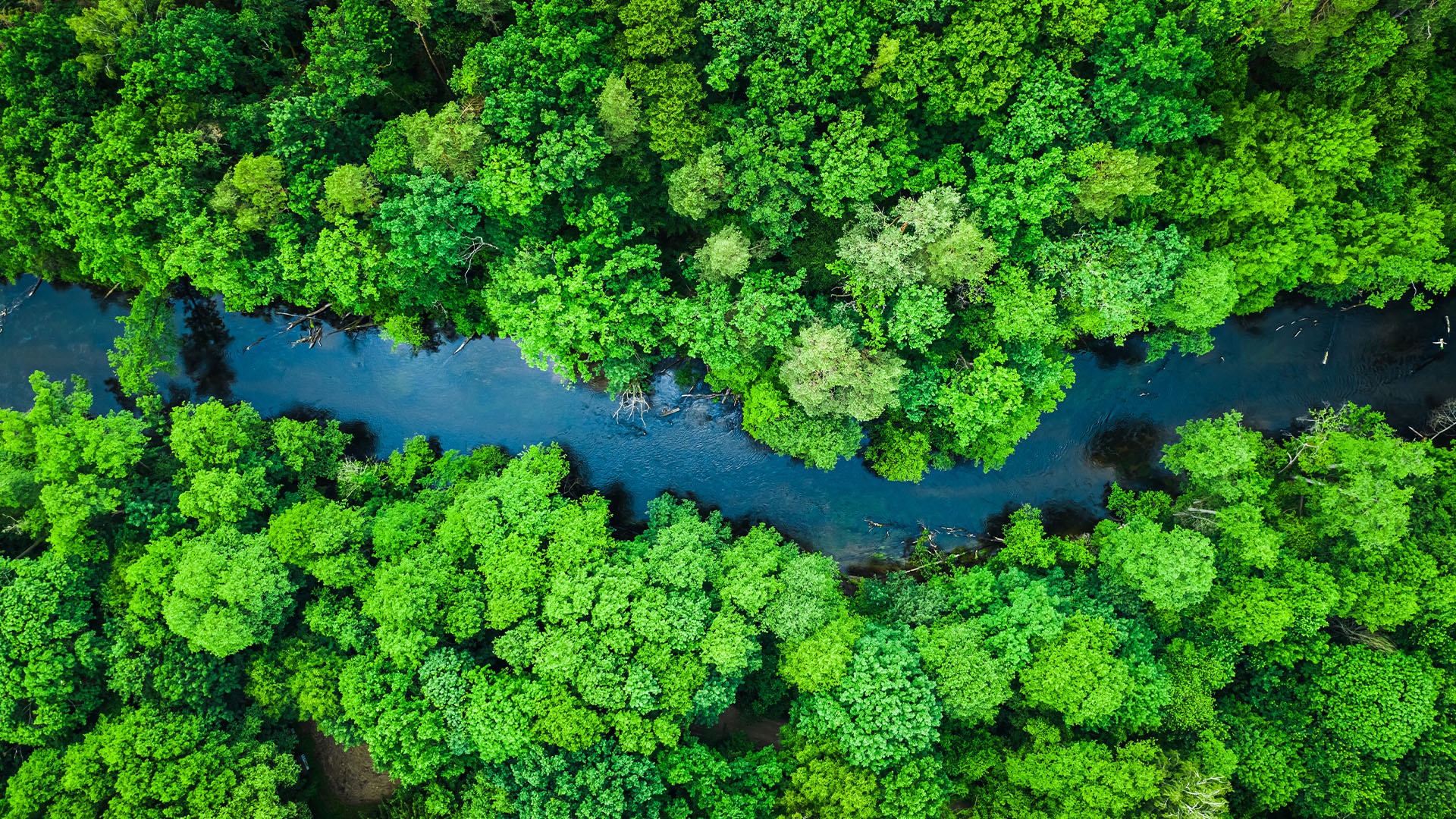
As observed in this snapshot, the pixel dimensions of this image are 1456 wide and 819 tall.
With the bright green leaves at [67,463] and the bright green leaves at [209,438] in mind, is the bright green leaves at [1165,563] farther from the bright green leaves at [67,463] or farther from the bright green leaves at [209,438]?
the bright green leaves at [67,463]

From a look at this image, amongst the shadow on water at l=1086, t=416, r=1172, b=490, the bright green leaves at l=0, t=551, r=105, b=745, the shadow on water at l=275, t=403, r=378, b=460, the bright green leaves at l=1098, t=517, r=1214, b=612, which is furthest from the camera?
the shadow on water at l=275, t=403, r=378, b=460

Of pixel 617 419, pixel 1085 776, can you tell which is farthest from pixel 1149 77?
pixel 617 419

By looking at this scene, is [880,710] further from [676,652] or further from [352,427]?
[352,427]

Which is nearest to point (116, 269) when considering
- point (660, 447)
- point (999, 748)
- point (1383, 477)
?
point (660, 447)

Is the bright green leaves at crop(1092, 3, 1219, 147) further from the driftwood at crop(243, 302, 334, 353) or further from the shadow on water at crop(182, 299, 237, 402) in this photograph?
the shadow on water at crop(182, 299, 237, 402)

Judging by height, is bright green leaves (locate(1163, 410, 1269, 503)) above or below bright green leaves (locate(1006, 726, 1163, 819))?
above

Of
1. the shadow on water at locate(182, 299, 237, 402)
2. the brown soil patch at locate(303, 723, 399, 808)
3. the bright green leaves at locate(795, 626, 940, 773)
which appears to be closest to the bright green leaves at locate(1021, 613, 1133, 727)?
the bright green leaves at locate(795, 626, 940, 773)
